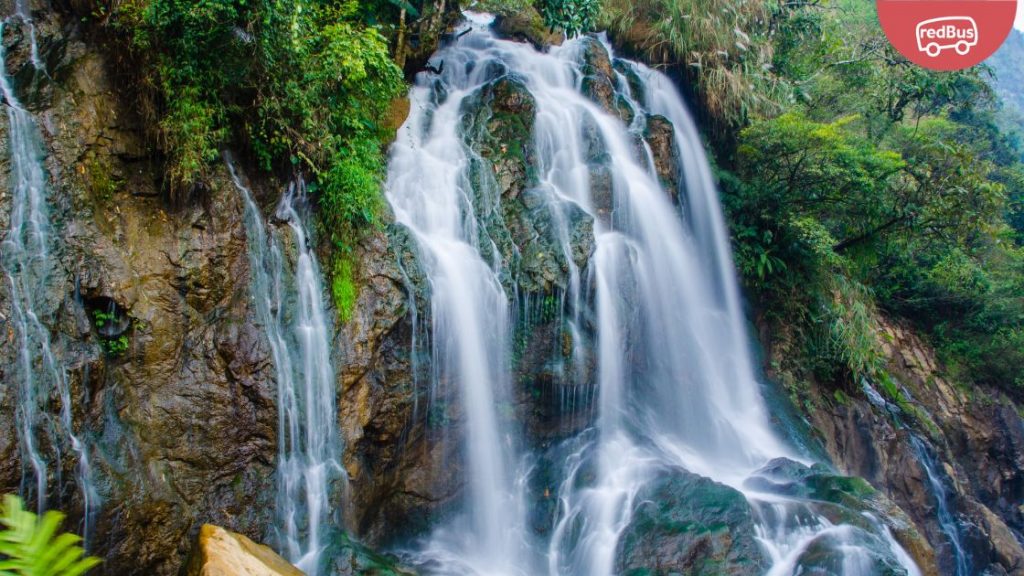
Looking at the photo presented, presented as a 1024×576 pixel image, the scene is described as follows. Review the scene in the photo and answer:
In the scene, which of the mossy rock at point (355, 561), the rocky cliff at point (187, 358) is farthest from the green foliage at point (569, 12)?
the mossy rock at point (355, 561)

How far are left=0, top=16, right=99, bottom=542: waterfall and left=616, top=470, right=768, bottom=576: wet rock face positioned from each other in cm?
516

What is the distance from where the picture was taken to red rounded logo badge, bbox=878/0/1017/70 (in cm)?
1314

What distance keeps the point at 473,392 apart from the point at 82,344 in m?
4.04

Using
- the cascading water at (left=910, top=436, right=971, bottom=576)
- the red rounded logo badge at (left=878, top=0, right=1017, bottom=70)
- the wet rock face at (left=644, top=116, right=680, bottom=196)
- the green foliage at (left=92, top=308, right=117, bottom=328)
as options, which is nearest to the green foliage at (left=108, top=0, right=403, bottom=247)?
the green foliage at (left=92, top=308, right=117, bottom=328)

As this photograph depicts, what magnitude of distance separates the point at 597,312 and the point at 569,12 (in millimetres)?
4879

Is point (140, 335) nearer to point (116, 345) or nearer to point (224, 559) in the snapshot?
point (116, 345)

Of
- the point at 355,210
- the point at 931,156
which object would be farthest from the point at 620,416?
the point at 931,156

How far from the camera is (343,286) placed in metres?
6.74

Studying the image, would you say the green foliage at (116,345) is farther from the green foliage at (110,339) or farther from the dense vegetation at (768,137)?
the dense vegetation at (768,137)

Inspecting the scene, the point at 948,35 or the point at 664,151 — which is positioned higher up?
the point at 948,35

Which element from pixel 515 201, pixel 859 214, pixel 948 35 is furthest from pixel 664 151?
pixel 948 35

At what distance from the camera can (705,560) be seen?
20.9ft

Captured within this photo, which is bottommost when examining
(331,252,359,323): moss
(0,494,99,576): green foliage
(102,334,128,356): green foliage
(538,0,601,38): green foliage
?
(0,494,99,576): green foliage

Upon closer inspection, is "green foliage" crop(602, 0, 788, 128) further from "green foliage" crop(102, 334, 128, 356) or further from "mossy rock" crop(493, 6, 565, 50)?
"green foliage" crop(102, 334, 128, 356)
